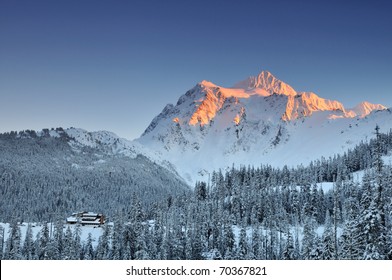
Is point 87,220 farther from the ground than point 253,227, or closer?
farther from the ground

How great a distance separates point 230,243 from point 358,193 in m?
56.5

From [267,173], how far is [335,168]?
24.1 meters

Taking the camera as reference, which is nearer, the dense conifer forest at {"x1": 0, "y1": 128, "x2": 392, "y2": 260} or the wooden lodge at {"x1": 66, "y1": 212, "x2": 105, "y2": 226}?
the dense conifer forest at {"x1": 0, "y1": 128, "x2": 392, "y2": 260}

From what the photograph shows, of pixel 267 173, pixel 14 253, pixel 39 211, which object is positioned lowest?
pixel 14 253

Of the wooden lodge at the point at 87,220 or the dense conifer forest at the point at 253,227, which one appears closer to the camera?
the dense conifer forest at the point at 253,227

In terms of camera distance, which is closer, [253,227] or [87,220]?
[253,227]
